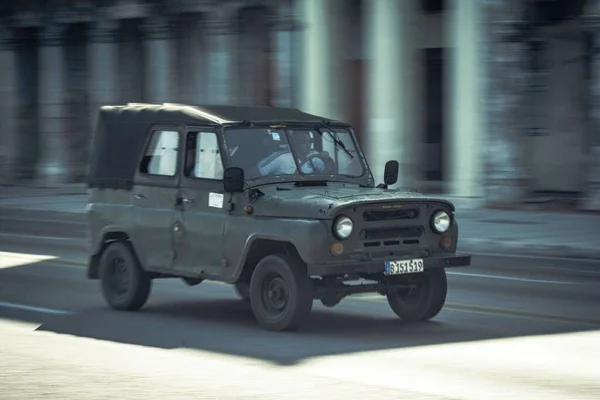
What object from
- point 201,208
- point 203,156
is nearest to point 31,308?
point 201,208

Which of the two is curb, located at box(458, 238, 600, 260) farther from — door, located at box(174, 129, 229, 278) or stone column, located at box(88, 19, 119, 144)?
stone column, located at box(88, 19, 119, 144)

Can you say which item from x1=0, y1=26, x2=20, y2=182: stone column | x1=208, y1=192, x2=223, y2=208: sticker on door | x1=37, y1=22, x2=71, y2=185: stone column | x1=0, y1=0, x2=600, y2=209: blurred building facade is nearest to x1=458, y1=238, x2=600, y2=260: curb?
x1=0, y1=0, x2=600, y2=209: blurred building facade

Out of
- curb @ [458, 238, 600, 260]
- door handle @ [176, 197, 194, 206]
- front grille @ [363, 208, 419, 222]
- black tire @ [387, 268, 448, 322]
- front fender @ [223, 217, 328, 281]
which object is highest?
door handle @ [176, 197, 194, 206]

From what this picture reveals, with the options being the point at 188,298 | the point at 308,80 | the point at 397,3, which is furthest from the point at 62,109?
the point at 188,298

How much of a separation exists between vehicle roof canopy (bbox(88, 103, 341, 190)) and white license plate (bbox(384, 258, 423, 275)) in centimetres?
188

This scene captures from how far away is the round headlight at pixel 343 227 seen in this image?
10.6 meters

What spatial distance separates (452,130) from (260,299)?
16983mm

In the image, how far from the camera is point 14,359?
382 inches

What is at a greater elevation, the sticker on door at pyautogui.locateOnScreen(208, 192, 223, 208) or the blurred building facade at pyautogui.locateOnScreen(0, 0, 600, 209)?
the blurred building facade at pyautogui.locateOnScreen(0, 0, 600, 209)

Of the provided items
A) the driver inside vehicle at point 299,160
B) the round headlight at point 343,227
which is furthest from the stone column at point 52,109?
the round headlight at point 343,227

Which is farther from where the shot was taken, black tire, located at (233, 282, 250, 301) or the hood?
black tire, located at (233, 282, 250, 301)

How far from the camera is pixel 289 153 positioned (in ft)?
38.9

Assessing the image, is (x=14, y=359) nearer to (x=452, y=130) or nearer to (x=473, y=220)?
(x=473, y=220)

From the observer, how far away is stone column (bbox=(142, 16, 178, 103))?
112 feet
